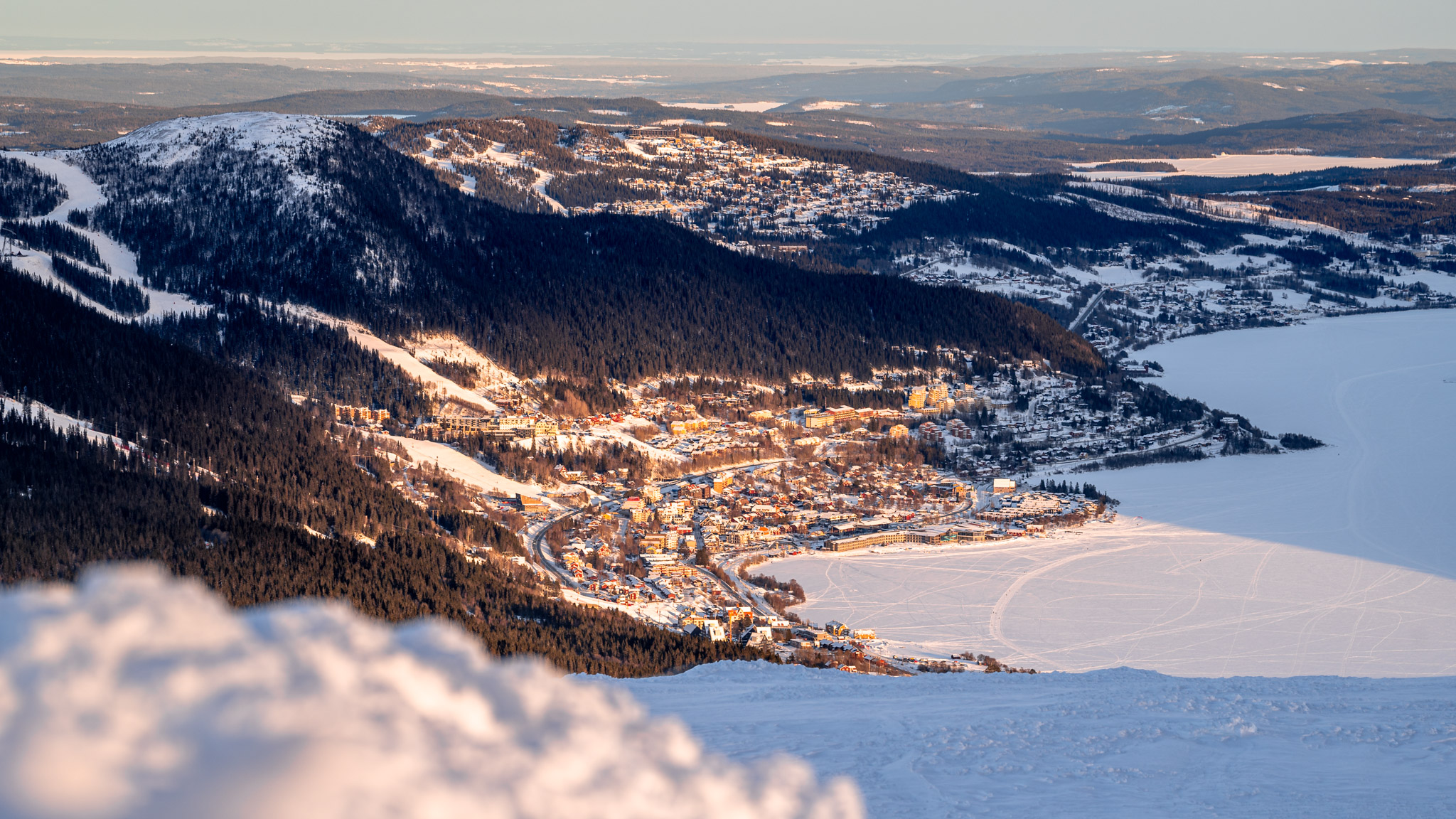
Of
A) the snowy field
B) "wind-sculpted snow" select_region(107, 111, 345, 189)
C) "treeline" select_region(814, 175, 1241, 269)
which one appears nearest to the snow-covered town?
"treeline" select_region(814, 175, 1241, 269)

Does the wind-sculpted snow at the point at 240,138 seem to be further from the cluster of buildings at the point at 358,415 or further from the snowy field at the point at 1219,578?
the snowy field at the point at 1219,578

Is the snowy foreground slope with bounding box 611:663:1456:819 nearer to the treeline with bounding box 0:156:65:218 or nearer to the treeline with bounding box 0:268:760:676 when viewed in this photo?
the treeline with bounding box 0:268:760:676

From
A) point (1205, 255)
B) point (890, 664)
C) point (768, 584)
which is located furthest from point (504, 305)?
point (1205, 255)

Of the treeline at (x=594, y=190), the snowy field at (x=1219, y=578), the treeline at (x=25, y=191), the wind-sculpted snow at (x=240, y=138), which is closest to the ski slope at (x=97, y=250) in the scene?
the treeline at (x=25, y=191)

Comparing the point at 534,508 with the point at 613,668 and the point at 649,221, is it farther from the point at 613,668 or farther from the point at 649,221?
the point at 649,221

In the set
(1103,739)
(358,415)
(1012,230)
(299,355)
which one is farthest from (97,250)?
(1012,230)

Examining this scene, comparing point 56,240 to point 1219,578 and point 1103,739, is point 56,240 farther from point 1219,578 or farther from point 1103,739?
point 1103,739
